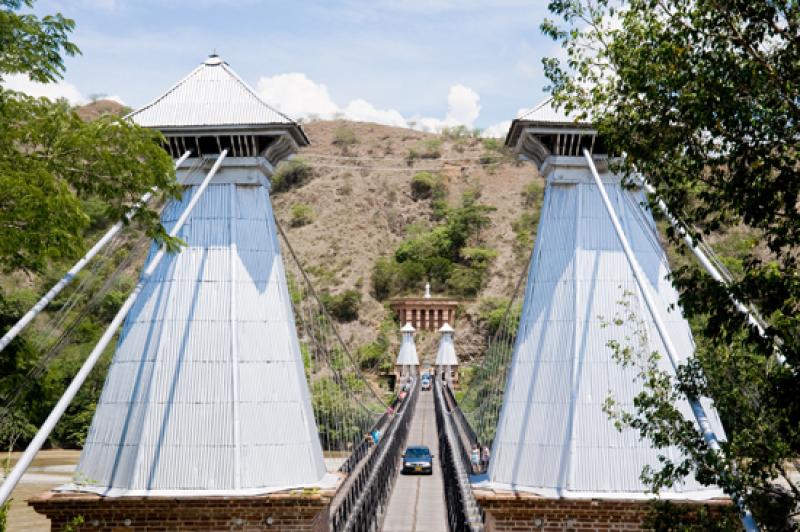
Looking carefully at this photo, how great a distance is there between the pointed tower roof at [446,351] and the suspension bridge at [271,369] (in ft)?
181

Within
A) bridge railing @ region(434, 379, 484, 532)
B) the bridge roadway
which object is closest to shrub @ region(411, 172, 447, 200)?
bridge railing @ region(434, 379, 484, 532)

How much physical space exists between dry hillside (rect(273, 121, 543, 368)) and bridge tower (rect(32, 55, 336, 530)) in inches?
2500

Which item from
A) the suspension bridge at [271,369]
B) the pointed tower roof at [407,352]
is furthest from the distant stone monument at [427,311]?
the suspension bridge at [271,369]

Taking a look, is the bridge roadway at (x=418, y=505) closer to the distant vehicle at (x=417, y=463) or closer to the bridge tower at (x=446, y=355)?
the distant vehicle at (x=417, y=463)

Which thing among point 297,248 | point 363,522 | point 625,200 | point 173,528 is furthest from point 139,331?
point 297,248

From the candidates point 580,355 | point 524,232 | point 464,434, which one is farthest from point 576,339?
point 524,232

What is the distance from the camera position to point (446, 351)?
2803 inches

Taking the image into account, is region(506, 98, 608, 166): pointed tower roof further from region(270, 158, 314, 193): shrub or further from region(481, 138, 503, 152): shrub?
region(481, 138, 503, 152): shrub

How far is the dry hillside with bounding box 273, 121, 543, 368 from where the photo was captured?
86.0 m

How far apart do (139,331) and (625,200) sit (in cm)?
829

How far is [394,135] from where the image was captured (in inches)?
5842

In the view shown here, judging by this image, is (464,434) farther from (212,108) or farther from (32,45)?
(32,45)

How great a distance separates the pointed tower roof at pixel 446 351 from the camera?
2768 inches

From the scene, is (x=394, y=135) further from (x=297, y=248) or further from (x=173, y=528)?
(x=173, y=528)
